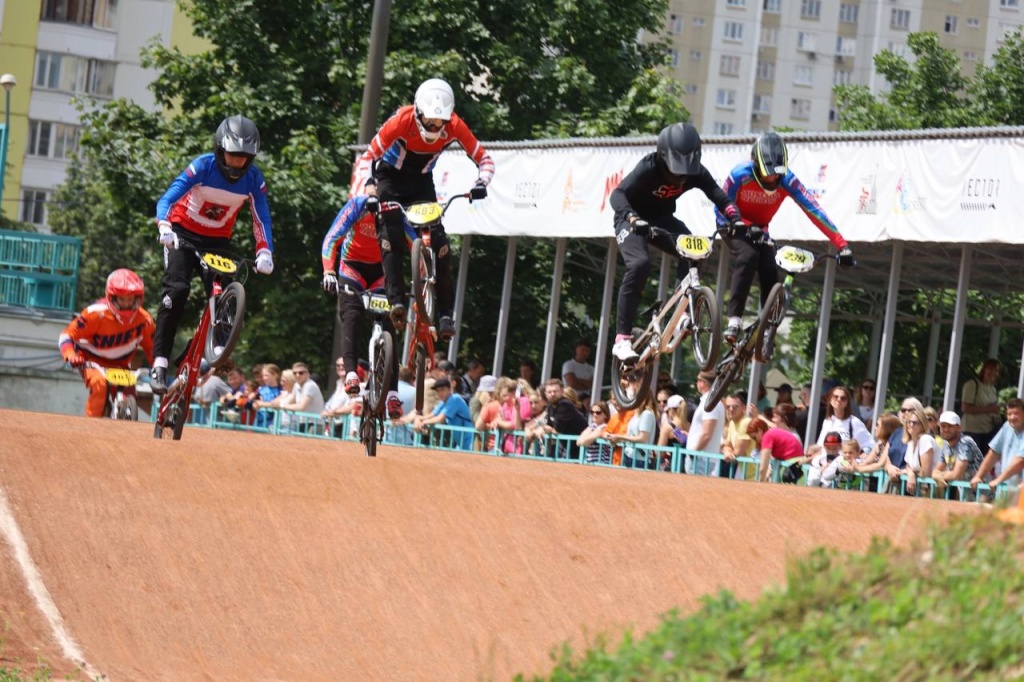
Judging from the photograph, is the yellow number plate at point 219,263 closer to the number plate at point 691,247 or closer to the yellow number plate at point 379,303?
the yellow number plate at point 379,303

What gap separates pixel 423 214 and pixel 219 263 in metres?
1.79

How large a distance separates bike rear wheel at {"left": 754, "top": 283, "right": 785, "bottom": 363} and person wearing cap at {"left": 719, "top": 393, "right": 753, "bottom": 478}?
75.4 inches

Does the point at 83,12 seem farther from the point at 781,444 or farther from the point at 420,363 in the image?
the point at 420,363

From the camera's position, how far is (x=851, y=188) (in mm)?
16844

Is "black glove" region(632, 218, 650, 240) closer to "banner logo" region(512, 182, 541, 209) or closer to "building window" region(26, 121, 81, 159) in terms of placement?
"banner logo" region(512, 182, 541, 209)

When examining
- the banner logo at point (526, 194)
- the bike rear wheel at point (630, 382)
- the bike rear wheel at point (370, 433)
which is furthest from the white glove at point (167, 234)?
the banner logo at point (526, 194)

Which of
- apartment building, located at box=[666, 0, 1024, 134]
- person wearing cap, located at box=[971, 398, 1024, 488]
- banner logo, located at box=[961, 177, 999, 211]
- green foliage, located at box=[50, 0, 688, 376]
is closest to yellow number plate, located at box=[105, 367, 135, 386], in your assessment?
person wearing cap, located at box=[971, 398, 1024, 488]

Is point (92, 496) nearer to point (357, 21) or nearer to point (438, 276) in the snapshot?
point (438, 276)

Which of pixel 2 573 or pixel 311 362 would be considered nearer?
pixel 2 573

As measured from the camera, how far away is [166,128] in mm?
32281

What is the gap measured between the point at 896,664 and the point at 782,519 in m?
4.43

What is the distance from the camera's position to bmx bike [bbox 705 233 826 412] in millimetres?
13367

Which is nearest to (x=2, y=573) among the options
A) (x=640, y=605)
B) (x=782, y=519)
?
(x=640, y=605)

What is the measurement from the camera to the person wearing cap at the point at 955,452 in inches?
555
